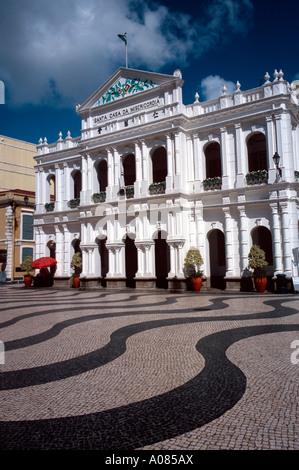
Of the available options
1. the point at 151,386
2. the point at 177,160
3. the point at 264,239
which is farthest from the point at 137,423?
the point at 177,160

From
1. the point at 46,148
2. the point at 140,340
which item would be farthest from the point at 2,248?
the point at 140,340

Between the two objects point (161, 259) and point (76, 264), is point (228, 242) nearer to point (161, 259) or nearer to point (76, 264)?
point (161, 259)

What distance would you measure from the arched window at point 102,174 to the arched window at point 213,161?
785 cm

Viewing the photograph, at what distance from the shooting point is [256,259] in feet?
60.2

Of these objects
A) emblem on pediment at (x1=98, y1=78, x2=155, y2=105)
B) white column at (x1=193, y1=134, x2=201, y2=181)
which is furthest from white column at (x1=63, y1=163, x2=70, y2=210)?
white column at (x1=193, y1=134, x2=201, y2=181)

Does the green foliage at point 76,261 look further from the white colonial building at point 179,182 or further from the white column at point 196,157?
the white column at point 196,157

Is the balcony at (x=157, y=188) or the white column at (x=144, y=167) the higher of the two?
the white column at (x=144, y=167)

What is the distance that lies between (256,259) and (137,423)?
15535 mm

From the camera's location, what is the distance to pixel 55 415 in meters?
4.18

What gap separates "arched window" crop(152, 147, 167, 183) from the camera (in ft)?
80.2

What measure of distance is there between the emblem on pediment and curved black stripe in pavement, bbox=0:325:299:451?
2154 cm

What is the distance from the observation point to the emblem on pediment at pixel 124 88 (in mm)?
23297

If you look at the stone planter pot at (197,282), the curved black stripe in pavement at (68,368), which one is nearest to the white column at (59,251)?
the stone planter pot at (197,282)
